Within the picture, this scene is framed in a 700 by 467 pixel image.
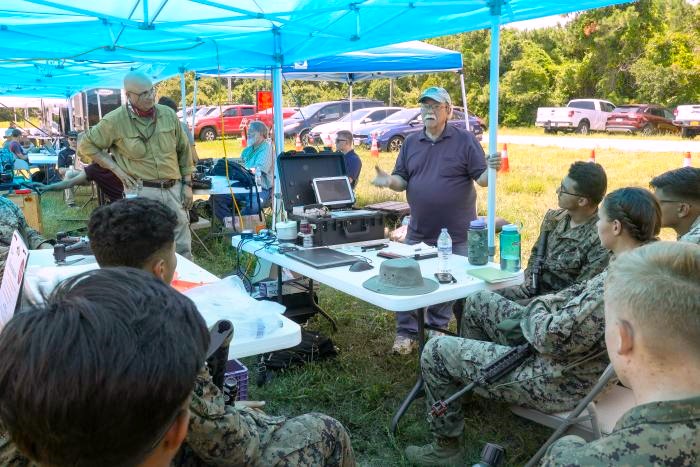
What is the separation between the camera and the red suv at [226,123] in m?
23.3

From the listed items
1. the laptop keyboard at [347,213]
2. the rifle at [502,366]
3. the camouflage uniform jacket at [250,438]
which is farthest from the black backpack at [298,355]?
the camouflage uniform jacket at [250,438]

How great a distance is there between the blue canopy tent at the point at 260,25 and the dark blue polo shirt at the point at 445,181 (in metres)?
0.30

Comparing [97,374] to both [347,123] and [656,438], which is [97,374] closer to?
[656,438]

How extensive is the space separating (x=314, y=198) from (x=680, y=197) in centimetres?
218

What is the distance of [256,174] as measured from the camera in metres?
7.38

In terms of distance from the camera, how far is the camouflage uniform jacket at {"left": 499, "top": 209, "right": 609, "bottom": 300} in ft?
10.2

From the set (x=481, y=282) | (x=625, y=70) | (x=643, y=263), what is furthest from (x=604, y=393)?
(x=625, y=70)

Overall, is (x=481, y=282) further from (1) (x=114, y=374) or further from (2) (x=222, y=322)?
(1) (x=114, y=374)

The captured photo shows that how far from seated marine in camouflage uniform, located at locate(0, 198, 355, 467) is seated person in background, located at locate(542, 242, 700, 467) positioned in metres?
0.71

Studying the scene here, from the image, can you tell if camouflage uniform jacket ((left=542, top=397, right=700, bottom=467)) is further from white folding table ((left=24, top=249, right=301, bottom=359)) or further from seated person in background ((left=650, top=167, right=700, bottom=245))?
seated person in background ((left=650, top=167, right=700, bottom=245))

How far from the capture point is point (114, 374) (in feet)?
2.52

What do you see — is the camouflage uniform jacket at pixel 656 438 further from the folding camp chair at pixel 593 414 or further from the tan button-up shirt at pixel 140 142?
the tan button-up shirt at pixel 140 142

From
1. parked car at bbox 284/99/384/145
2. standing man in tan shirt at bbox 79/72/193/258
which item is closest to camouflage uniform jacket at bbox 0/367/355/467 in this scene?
standing man in tan shirt at bbox 79/72/193/258

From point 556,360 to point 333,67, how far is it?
722cm
